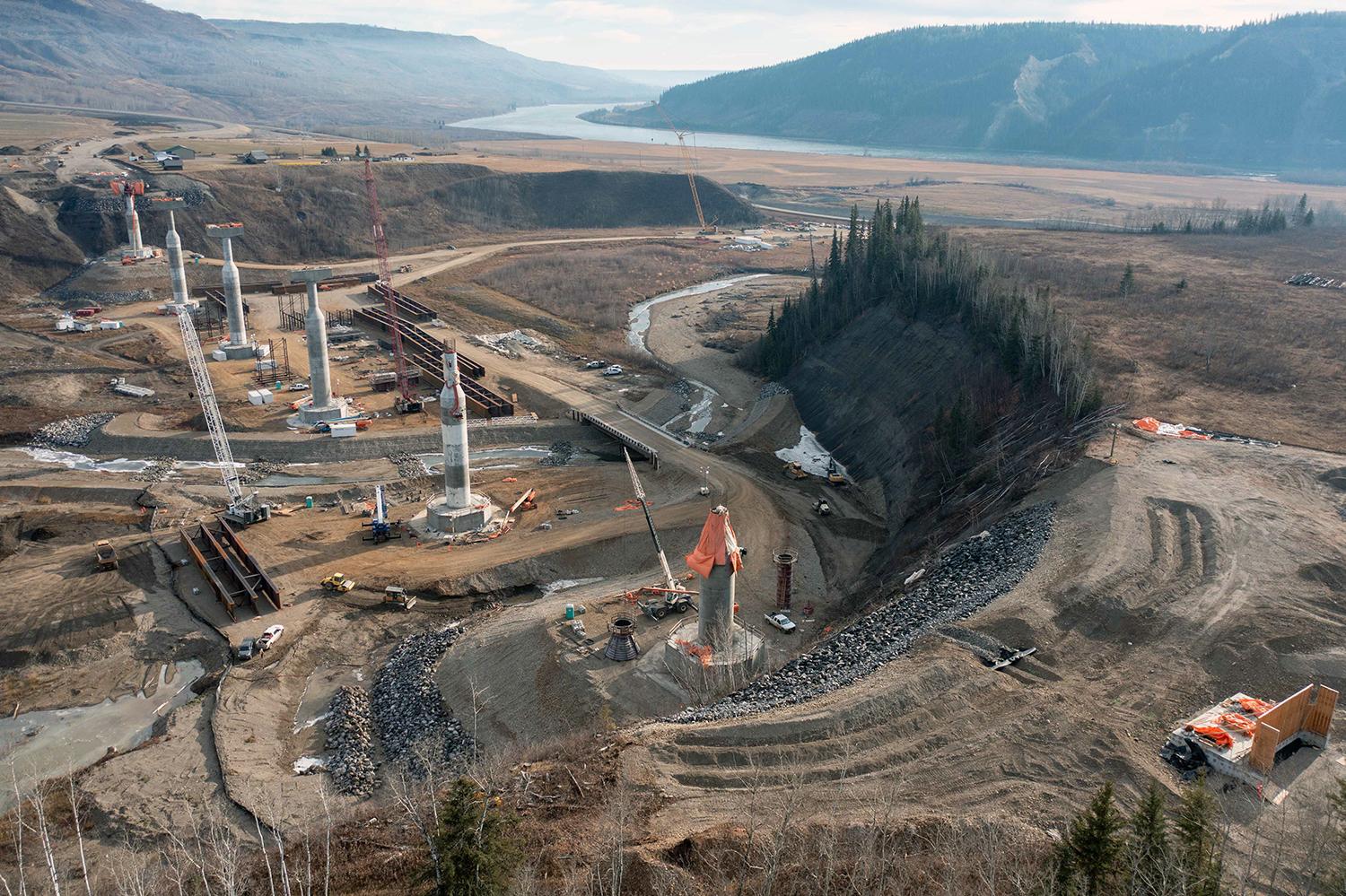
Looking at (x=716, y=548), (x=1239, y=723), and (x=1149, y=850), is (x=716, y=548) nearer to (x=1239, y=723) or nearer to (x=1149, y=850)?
(x=1239, y=723)

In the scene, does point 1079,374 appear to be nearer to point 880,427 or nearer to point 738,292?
point 880,427

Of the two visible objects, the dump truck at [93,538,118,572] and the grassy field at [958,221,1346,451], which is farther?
the grassy field at [958,221,1346,451]

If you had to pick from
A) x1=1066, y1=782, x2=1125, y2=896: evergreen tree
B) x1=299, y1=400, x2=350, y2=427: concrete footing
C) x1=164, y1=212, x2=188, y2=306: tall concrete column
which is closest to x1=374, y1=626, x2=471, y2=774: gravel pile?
x1=1066, y1=782, x2=1125, y2=896: evergreen tree

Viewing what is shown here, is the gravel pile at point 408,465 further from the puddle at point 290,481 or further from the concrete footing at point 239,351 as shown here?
the concrete footing at point 239,351

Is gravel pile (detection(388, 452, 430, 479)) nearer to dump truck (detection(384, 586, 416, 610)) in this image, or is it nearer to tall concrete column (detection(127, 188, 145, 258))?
dump truck (detection(384, 586, 416, 610))

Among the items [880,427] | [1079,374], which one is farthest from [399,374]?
[1079,374]
